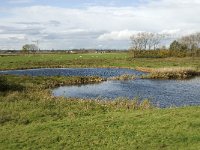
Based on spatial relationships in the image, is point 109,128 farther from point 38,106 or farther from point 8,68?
point 8,68

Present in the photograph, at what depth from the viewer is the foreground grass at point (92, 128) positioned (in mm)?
14859

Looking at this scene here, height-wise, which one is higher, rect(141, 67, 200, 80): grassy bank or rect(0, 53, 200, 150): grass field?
rect(0, 53, 200, 150): grass field

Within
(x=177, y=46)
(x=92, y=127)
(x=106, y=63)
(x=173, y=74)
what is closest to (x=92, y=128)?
(x=92, y=127)

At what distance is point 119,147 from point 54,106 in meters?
11.3

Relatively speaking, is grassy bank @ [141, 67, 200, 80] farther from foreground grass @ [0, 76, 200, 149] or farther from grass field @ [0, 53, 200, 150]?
foreground grass @ [0, 76, 200, 149]

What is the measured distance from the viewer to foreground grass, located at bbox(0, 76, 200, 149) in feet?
48.8

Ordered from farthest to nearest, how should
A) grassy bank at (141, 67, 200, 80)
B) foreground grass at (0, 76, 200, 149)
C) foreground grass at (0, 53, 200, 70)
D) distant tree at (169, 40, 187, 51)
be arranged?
distant tree at (169, 40, 187, 51), foreground grass at (0, 53, 200, 70), grassy bank at (141, 67, 200, 80), foreground grass at (0, 76, 200, 149)

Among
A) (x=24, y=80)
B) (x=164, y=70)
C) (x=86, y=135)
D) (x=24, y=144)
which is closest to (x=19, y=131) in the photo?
(x=24, y=144)

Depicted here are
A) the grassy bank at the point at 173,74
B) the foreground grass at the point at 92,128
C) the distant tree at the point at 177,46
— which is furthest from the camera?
the distant tree at the point at 177,46

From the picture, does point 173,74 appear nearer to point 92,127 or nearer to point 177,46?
point 92,127

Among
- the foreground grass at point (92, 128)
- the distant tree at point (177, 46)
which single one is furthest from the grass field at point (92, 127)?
the distant tree at point (177, 46)

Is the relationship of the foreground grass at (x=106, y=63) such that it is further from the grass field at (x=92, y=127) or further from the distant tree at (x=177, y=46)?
the grass field at (x=92, y=127)

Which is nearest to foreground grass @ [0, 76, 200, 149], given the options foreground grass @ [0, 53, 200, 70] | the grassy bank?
the grassy bank

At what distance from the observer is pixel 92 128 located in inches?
683
